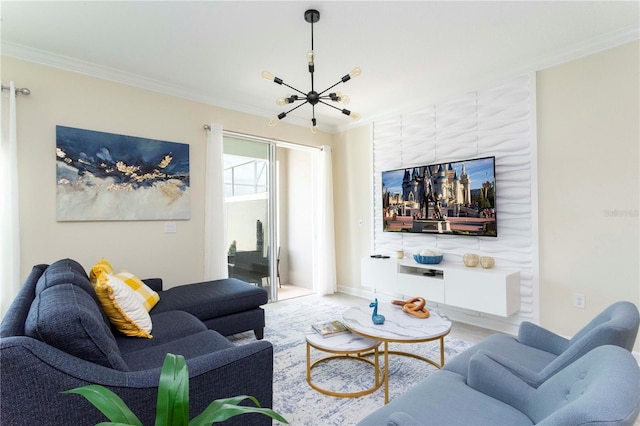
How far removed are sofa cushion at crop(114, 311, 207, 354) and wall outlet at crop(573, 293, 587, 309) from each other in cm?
323

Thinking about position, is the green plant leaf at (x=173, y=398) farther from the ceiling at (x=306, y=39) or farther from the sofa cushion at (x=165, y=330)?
the ceiling at (x=306, y=39)

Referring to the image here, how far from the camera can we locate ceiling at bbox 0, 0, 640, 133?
7.57 ft

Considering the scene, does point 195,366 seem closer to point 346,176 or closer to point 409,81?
point 409,81

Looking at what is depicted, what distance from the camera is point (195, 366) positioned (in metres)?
1.33

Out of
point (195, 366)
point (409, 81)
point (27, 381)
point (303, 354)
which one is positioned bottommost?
point (303, 354)

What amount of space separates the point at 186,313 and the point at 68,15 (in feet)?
7.93

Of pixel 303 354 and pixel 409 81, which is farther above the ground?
pixel 409 81

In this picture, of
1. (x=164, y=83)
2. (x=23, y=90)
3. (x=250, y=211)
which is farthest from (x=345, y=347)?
(x=23, y=90)

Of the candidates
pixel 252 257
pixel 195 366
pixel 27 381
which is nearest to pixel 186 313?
pixel 195 366

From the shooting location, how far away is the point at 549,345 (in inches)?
75.8

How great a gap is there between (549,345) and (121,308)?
2.69 meters

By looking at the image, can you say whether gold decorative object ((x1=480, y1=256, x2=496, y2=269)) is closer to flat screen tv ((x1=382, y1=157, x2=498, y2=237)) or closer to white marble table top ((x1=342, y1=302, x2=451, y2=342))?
flat screen tv ((x1=382, y1=157, x2=498, y2=237))

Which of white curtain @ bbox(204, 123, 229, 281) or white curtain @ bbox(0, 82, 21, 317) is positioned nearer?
white curtain @ bbox(0, 82, 21, 317)

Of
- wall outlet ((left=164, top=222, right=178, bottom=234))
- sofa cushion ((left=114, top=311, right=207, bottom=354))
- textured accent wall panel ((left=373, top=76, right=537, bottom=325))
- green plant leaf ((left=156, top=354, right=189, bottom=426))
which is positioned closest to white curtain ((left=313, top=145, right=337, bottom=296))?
textured accent wall panel ((left=373, top=76, right=537, bottom=325))
